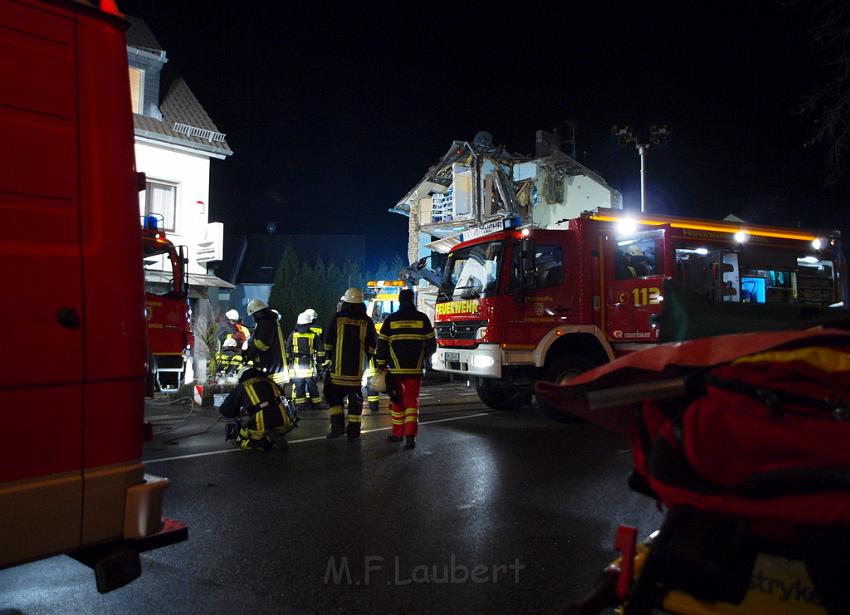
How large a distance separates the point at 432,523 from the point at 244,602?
63.7 inches

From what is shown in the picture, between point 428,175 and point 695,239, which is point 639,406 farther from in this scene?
point 428,175

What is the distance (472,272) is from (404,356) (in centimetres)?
263

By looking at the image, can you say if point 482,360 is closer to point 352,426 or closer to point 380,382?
point 380,382

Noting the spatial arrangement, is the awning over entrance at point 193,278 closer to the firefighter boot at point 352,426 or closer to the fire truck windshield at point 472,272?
the fire truck windshield at point 472,272

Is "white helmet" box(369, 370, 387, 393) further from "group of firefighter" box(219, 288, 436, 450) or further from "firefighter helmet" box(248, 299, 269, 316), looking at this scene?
"firefighter helmet" box(248, 299, 269, 316)

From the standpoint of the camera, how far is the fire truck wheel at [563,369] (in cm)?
875

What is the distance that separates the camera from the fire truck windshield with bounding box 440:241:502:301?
910cm

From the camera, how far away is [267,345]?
7125 mm

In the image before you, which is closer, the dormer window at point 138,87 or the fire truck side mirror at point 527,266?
the fire truck side mirror at point 527,266

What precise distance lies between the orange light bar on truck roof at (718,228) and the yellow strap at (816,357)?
7891 mm

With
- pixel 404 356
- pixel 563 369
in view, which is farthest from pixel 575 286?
pixel 404 356

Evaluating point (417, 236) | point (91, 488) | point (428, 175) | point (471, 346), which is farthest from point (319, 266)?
point (91, 488)

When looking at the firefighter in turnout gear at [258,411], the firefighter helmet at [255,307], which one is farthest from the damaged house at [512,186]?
the firefighter in turnout gear at [258,411]

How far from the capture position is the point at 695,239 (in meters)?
9.55
